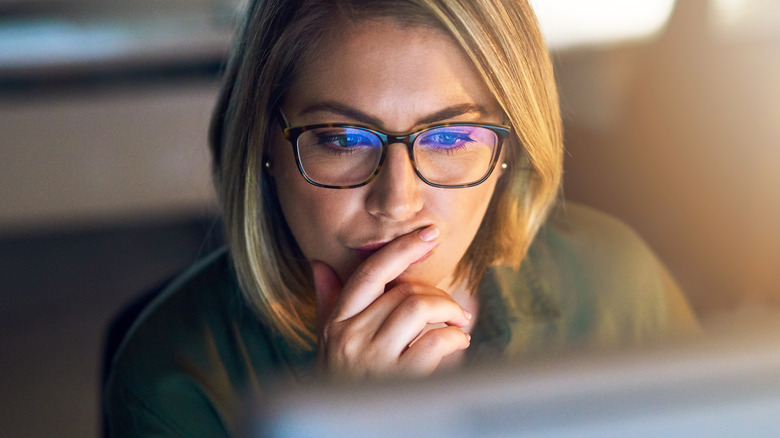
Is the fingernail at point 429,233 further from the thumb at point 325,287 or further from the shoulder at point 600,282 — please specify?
the shoulder at point 600,282

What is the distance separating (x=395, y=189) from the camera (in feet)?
1.74

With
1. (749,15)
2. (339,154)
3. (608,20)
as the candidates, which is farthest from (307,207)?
(749,15)

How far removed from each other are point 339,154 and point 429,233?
10 cm

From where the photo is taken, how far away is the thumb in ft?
1.93

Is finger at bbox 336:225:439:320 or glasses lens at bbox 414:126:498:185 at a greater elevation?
glasses lens at bbox 414:126:498:185

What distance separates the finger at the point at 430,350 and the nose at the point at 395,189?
0.33 feet

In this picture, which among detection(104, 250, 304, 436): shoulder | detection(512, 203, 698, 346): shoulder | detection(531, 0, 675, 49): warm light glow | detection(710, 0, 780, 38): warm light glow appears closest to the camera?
detection(104, 250, 304, 436): shoulder

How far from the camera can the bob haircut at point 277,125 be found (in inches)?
21.4

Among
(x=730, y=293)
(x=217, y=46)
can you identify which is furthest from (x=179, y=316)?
(x=217, y=46)

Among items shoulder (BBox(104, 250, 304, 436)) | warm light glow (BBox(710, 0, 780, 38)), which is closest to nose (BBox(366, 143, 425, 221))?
shoulder (BBox(104, 250, 304, 436))

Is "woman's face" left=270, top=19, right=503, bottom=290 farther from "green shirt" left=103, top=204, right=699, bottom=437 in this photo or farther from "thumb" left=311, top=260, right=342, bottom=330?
"green shirt" left=103, top=204, right=699, bottom=437

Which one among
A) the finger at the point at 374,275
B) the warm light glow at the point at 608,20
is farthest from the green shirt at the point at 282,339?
the warm light glow at the point at 608,20

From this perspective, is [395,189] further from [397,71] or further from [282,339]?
[282,339]

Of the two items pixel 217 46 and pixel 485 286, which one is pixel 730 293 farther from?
pixel 217 46
